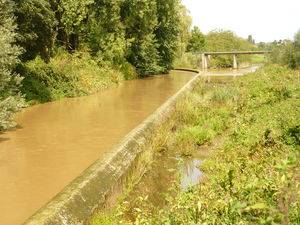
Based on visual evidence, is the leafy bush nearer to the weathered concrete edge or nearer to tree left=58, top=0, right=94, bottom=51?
tree left=58, top=0, right=94, bottom=51

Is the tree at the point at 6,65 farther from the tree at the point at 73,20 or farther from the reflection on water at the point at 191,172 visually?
the tree at the point at 73,20

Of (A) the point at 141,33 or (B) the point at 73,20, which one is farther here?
(A) the point at 141,33

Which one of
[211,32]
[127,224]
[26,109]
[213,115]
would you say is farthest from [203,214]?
[211,32]

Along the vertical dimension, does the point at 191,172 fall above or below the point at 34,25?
below

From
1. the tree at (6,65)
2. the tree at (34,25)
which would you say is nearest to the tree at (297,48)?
the tree at (34,25)

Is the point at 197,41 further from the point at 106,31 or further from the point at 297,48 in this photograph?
the point at 106,31

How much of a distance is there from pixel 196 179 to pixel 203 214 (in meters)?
5.27

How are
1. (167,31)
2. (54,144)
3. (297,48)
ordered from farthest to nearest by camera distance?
(167,31)
(297,48)
(54,144)

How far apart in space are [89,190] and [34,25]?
13.1 metres

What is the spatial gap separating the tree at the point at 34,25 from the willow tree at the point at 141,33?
15.5 meters

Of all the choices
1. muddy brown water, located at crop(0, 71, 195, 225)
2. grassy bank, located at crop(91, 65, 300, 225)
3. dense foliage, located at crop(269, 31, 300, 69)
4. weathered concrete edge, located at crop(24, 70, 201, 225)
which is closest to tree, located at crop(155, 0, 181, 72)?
dense foliage, located at crop(269, 31, 300, 69)

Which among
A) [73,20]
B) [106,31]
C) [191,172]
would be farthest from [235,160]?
[106,31]

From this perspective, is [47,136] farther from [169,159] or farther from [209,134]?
[209,134]

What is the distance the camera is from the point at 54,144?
521 inches
